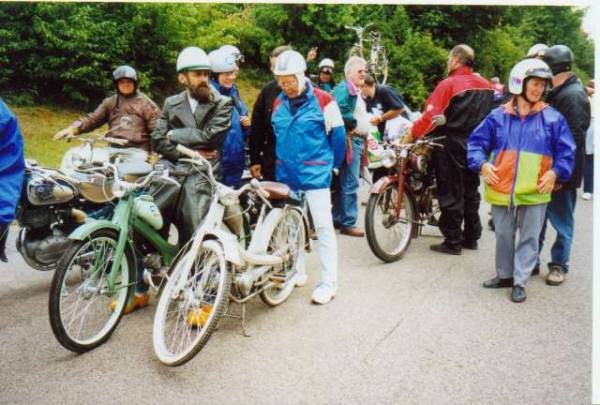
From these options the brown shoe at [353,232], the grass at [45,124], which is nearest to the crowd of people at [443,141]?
the brown shoe at [353,232]

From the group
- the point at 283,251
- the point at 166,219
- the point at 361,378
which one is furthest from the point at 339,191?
the point at 361,378

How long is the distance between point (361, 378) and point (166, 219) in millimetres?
1738

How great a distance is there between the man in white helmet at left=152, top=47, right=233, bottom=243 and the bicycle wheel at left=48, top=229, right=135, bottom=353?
0.54 metres

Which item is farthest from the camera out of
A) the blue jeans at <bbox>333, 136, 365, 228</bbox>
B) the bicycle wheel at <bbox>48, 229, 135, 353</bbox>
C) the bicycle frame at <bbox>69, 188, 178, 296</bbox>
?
the blue jeans at <bbox>333, 136, 365, 228</bbox>

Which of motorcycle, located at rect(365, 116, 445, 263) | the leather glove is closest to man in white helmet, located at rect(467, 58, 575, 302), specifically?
motorcycle, located at rect(365, 116, 445, 263)

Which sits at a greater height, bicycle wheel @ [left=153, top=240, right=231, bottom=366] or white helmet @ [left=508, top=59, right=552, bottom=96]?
white helmet @ [left=508, top=59, right=552, bottom=96]

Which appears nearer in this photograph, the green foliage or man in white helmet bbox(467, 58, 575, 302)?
man in white helmet bbox(467, 58, 575, 302)

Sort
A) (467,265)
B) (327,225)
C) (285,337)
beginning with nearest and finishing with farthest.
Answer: (285,337)
(327,225)
(467,265)

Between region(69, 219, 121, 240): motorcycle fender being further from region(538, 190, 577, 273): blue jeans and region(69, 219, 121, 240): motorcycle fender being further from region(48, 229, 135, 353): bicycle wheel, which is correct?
region(538, 190, 577, 273): blue jeans

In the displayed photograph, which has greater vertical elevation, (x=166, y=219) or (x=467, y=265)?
(x=166, y=219)

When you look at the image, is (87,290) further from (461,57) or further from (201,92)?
(461,57)

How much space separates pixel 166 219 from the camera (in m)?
3.76

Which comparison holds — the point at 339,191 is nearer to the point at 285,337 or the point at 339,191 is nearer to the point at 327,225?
the point at 327,225

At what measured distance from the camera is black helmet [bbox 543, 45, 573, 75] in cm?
428
